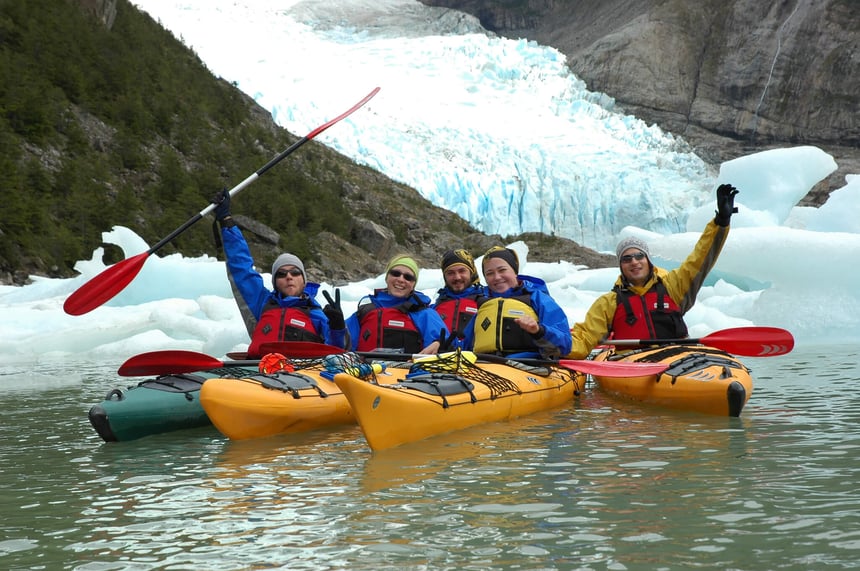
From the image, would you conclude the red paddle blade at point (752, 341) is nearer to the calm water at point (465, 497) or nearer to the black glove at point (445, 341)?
the calm water at point (465, 497)

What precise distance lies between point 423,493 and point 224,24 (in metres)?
36.1

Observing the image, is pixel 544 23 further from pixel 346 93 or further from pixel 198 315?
pixel 198 315

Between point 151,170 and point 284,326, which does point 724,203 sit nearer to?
point 284,326

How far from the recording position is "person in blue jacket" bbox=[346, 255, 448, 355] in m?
5.60

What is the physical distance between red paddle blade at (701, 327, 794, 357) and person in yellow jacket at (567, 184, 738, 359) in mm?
242

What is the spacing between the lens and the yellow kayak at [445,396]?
157 inches

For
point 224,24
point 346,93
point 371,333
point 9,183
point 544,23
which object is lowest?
point 371,333

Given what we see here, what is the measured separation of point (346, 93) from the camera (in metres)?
30.6

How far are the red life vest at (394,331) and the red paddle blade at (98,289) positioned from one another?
1.72 meters

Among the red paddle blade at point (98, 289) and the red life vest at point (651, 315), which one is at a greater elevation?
the red paddle blade at point (98, 289)

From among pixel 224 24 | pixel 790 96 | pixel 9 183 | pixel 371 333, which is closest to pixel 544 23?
pixel 790 96

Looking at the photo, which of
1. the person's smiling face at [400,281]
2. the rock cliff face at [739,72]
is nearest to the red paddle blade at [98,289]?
the person's smiling face at [400,281]

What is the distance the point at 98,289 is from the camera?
5.91 m

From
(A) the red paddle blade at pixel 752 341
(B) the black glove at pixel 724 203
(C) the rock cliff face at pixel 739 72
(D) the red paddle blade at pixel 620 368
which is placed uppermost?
(C) the rock cliff face at pixel 739 72
